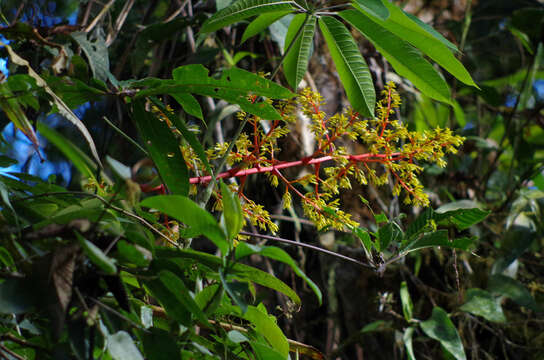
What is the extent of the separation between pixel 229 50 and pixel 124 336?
126 cm

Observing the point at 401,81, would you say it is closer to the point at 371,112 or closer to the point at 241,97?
the point at 371,112

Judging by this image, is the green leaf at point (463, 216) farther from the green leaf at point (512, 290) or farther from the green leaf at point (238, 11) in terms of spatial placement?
the green leaf at point (512, 290)

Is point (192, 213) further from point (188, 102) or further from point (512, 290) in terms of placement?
point (512, 290)

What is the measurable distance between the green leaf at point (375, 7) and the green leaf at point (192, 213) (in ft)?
1.13

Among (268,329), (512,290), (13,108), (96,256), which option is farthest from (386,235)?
(512,290)

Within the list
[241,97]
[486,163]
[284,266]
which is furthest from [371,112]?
[486,163]

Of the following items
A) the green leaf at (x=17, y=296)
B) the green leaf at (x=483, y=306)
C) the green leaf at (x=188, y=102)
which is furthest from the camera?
the green leaf at (x=483, y=306)

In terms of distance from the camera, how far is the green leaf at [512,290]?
128 centimetres

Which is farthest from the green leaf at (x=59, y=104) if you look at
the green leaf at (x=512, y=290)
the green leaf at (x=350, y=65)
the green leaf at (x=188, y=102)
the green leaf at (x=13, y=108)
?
the green leaf at (x=512, y=290)

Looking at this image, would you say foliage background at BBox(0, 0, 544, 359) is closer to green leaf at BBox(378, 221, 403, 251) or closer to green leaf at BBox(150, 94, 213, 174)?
green leaf at BBox(150, 94, 213, 174)

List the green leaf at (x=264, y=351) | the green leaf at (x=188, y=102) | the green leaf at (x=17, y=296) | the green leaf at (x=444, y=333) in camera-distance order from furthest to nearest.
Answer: the green leaf at (x=444, y=333) → the green leaf at (x=188, y=102) → the green leaf at (x=264, y=351) → the green leaf at (x=17, y=296)

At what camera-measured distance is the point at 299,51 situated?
78 centimetres

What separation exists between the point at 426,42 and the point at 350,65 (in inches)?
4.9

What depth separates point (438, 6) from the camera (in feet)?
7.61
